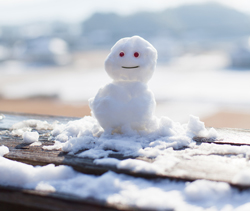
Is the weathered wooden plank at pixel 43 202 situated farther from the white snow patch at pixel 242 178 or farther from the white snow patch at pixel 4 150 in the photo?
the white snow patch at pixel 242 178

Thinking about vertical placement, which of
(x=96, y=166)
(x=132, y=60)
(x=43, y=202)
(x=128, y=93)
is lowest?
(x=43, y=202)

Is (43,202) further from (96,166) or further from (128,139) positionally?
(128,139)

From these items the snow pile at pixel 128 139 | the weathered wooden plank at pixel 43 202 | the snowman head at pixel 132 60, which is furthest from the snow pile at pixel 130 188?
the snowman head at pixel 132 60

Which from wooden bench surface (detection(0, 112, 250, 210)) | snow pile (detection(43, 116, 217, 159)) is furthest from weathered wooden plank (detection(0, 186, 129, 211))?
snow pile (detection(43, 116, 217, 159))

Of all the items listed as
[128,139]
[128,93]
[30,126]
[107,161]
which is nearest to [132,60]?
[128,93]

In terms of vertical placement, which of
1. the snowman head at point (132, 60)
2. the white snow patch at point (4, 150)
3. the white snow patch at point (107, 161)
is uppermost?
the snowman head at point (132, 60)

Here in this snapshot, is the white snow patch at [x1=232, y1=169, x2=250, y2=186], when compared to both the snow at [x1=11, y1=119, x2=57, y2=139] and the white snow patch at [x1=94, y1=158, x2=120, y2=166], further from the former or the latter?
the snow at [x1=11, y1=119, x2=57, y2=139]

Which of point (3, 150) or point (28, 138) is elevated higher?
point (28, 138)
